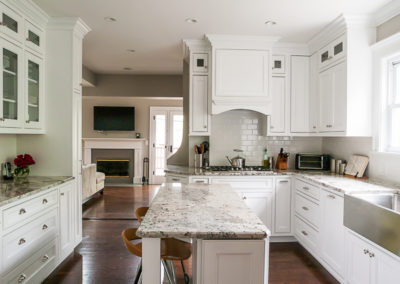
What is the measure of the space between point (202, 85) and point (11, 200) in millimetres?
2602

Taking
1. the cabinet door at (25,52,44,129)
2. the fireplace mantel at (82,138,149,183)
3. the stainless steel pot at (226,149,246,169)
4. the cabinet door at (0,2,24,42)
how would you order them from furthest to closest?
the fireplace mantel at (82,138,149,183)
the stainless steel pot at (226,149,246,169)
the cabinet door at (25,52,44,129)
the cabinet door at (0,2,24,42)

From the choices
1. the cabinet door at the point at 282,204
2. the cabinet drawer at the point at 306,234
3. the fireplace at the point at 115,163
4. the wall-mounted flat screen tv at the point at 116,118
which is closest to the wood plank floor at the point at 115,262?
the cabinet drawer at the point at 306,234

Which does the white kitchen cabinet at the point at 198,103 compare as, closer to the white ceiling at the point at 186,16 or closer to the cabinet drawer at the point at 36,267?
the white ceiling at the point at 186,16

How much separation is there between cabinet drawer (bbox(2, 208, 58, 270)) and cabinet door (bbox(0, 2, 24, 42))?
1653 mm

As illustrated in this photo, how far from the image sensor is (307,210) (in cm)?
327

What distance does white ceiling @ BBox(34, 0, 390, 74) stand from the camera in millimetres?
2770

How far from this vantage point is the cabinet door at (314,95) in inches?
150

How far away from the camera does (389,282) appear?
6.26 ft

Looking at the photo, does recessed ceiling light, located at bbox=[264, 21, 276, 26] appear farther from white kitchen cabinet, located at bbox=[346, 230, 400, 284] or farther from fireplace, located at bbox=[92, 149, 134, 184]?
fireplace, located at bbox=[92, 149, 134, 184]

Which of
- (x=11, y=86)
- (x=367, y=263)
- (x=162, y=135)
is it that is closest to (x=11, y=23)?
(x=11, y=86)

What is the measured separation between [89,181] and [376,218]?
494 cm

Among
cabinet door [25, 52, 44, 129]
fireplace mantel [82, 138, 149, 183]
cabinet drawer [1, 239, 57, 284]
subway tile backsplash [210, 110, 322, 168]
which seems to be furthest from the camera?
fireplace mantel [82, 138, 149, 183]

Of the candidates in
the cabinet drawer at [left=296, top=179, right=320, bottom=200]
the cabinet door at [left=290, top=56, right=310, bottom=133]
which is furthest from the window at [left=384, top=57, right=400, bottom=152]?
the cabinet door at [left=290, top=56, right=310, bottom=133]

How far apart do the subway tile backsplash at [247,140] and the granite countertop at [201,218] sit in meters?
Answer: 1.77
